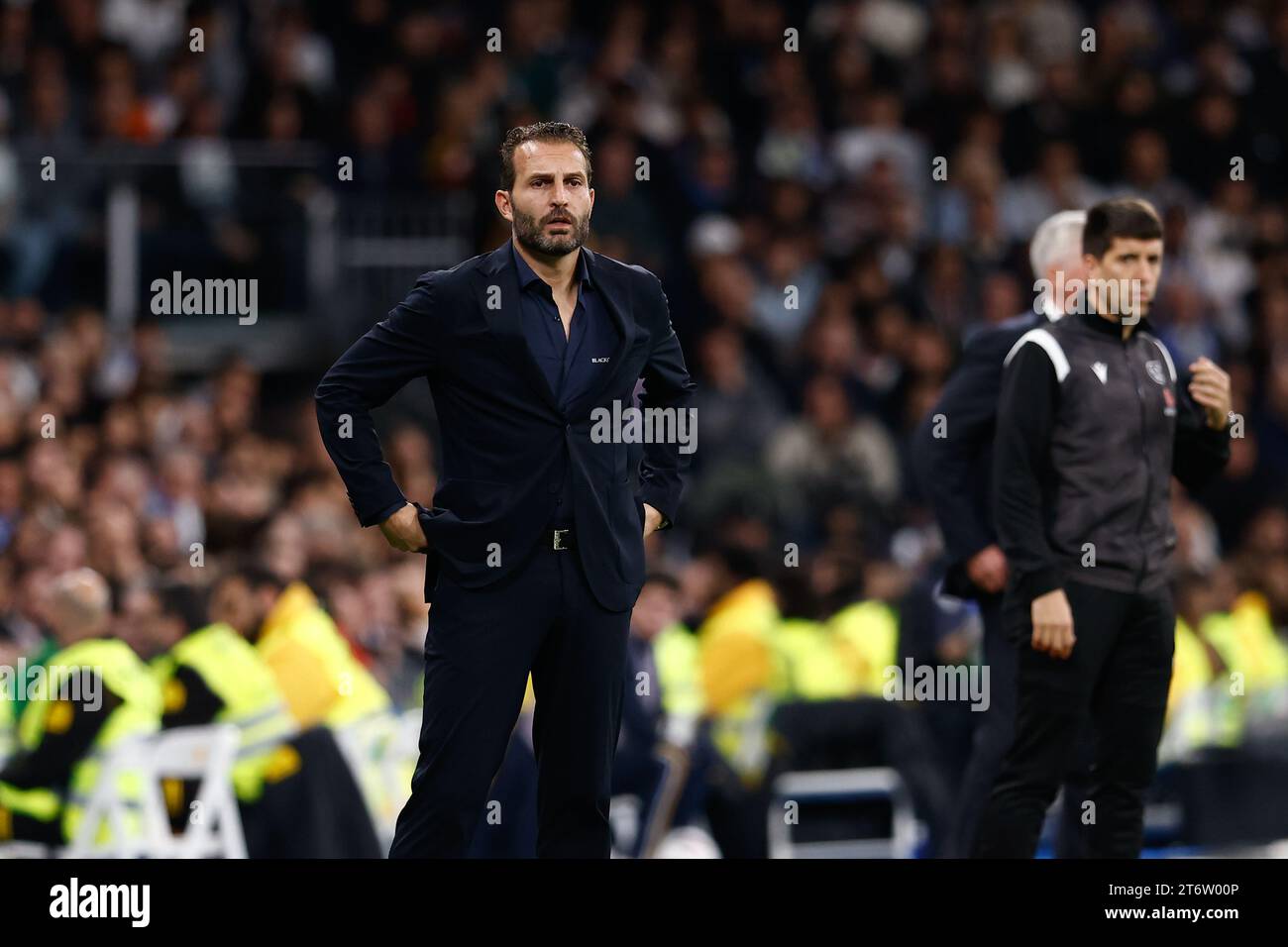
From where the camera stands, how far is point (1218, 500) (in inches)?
466

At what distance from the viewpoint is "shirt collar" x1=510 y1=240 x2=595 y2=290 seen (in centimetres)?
516

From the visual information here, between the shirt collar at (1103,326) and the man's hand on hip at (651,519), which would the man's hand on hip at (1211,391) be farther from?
the man's hand on hip at (651,519)

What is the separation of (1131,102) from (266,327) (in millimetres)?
4869

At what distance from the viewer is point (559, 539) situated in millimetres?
5074

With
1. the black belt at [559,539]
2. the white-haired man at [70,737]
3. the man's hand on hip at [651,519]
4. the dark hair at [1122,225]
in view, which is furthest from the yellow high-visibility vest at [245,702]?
the dark hair at [1122,225]

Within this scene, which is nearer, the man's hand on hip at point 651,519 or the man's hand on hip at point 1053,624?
the man's hand on hip at point 651,519

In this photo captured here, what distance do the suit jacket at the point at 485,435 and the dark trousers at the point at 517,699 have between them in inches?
2.2

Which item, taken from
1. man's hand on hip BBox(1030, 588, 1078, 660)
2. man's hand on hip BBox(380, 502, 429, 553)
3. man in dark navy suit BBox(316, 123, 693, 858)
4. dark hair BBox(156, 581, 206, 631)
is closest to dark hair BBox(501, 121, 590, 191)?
man in dark navy suit BBox(316, 123, 693, 858)

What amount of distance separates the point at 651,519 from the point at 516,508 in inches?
17.8

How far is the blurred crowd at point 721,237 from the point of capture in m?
9.73

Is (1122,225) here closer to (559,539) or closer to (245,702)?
(559,539)

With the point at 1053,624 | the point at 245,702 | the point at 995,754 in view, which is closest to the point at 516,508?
the point at 1053,624

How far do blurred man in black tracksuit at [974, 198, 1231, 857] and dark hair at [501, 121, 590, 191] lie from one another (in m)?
1.35
